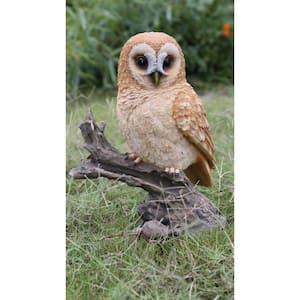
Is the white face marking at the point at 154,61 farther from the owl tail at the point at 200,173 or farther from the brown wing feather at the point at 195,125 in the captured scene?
the owl tail at the point at 200,173

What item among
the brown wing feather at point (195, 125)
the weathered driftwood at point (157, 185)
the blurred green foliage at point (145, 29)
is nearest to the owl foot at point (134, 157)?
the weathered driftwood at point (157, 185)

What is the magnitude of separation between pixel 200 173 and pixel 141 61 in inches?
10.3

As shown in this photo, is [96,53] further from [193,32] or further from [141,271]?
[141,271]

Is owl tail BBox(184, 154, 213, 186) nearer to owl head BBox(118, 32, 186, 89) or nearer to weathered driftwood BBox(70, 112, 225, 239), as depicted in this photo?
weathered driftwood BBox(70, 112, 225, 239)

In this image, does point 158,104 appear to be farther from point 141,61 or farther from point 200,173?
point 200,173

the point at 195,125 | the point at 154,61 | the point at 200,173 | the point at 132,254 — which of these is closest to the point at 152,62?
the point at 154,61

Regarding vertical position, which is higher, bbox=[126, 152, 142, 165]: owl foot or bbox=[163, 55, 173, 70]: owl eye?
bbox=[163, 55, 173, 70]: owl eye

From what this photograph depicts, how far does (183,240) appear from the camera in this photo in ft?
4.24

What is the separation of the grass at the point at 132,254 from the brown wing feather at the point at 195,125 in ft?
0.31

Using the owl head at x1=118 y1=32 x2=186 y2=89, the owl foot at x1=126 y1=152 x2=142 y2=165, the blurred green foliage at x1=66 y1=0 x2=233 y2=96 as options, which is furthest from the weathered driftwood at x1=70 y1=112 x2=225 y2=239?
the blurred green foliage at x1=66 y1=0 x2=233 y2=96

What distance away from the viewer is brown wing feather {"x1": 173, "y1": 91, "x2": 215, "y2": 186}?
49.3 inches

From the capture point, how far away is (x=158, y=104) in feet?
4.10

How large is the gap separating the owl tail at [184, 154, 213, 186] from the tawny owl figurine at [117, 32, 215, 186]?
0.18 feet
